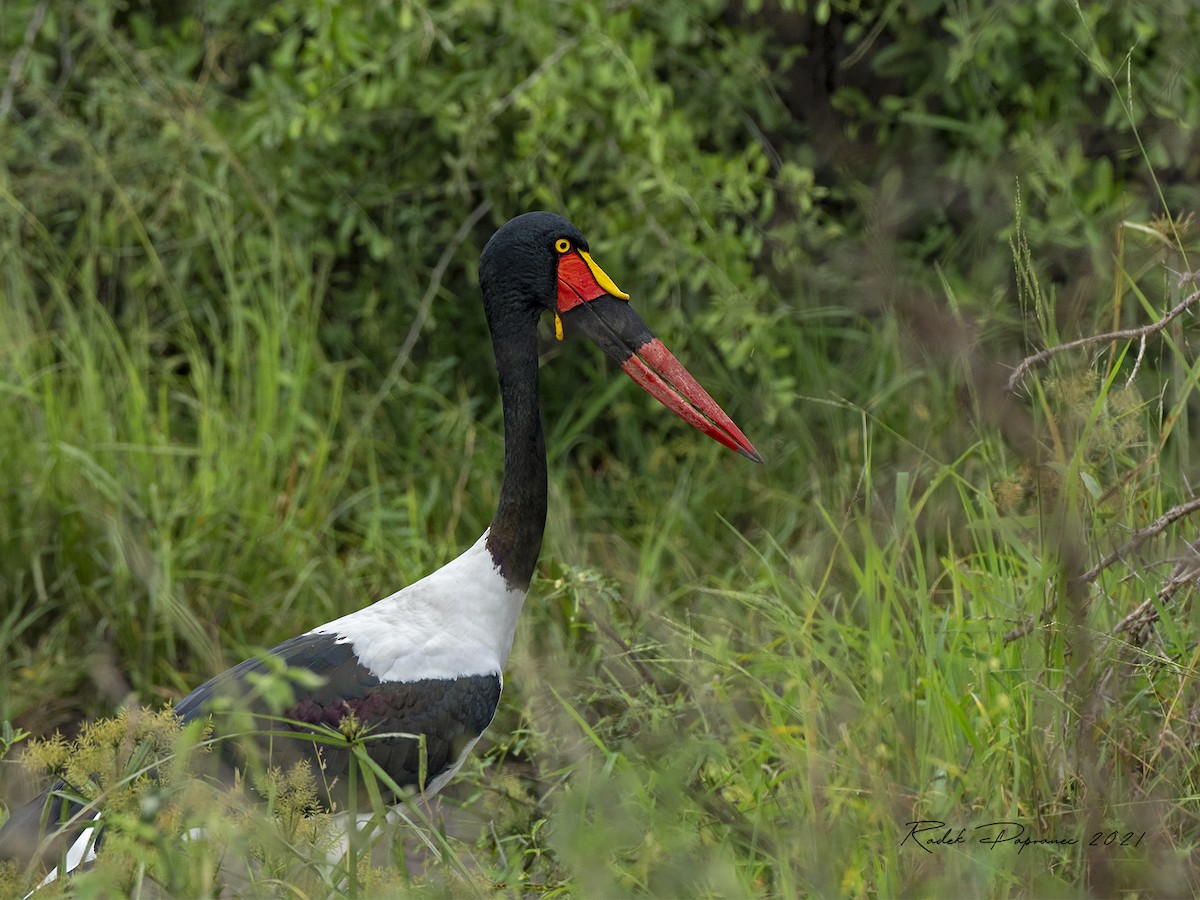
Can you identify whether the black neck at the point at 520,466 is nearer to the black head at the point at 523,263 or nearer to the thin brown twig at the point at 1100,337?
the black head at the point at 523,263

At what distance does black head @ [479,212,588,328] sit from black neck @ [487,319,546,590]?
5 cm

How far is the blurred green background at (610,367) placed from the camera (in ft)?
8.37

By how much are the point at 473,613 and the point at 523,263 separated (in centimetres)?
70

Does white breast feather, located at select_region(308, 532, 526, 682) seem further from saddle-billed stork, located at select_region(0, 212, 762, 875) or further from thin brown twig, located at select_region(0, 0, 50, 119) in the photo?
thin brown twig, located at select_region(0, 0, 50, 119)

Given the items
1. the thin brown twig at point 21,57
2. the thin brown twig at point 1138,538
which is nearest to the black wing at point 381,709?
the thin brown twig at point 1138,538

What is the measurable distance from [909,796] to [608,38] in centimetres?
250

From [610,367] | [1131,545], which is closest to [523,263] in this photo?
[1131,545]

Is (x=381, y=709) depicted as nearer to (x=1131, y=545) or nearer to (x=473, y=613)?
(x=473, y=613)

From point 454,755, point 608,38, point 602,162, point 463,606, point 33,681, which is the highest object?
point 608,38

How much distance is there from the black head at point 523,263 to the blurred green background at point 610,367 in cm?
55

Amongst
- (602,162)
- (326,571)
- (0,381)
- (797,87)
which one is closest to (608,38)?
(602,162)

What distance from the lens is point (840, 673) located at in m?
2.50

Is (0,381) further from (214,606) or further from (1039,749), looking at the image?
(1039,749)

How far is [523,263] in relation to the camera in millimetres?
3031
